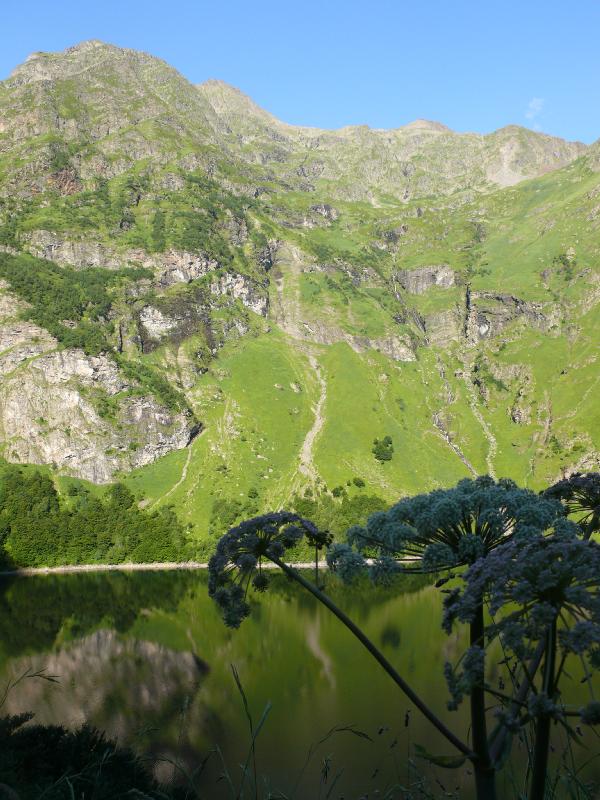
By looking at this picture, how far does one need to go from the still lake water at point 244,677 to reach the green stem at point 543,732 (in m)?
4.10

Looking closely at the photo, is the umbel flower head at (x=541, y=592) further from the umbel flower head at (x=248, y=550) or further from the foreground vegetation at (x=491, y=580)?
the umbel flower head at (x=248, y=550)

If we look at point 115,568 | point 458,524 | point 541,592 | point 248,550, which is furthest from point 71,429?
point 541,592

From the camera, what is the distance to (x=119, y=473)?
7338 inches

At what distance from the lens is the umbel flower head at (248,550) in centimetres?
772

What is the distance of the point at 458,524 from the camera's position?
748 cm

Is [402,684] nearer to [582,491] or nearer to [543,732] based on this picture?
[543,732]

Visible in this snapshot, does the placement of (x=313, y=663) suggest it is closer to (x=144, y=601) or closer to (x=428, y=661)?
(x=428, y=661)

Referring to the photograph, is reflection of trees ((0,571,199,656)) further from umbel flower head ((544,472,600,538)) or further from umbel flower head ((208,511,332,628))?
umbel flower head ((544,472,600,538))

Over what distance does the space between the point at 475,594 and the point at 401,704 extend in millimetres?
42763

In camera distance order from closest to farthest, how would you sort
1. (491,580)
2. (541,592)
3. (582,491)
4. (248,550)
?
1. (541,592)
2. (491,580)
3. (248,550)
4. (582,491)

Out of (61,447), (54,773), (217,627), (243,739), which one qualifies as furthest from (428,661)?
(61,447)

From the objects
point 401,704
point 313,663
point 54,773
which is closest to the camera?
point 54,773

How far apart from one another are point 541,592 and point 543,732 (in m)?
1.16

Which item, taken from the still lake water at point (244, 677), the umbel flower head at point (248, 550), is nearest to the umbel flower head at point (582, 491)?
the umbel flower head at point (248, 550)
